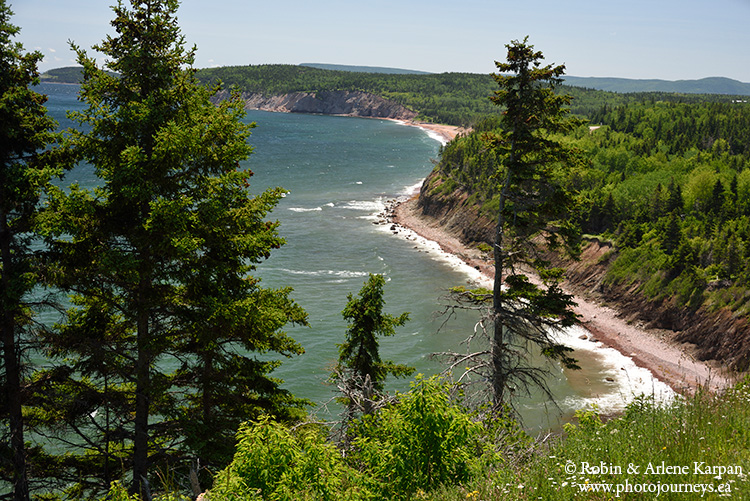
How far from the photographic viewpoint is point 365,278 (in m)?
52.8

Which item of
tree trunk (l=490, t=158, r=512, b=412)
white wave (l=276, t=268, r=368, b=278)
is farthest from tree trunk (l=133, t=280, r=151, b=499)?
white wave (l=276, t=268, r=368, b=278)

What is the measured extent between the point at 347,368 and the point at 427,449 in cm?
1125

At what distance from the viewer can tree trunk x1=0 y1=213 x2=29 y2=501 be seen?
11227 mm

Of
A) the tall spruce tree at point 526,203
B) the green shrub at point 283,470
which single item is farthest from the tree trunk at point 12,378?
the tall spruce tree at point 526,203

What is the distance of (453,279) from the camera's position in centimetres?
5397

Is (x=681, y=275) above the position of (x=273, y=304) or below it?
below

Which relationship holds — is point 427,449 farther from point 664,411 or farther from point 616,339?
point 616,339

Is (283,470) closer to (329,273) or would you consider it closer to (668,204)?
(329,273)

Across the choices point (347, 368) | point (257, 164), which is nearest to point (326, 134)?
point (257, 164)

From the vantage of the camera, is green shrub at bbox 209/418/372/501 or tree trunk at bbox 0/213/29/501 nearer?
green shrub at bbox 209/418/372/501

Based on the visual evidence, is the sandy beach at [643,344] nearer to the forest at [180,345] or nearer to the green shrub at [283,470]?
the forest at [180,345]

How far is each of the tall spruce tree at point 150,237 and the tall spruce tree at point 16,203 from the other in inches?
27.8

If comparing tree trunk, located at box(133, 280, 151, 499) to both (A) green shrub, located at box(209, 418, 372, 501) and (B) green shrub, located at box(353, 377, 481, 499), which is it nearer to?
(A) green shrub, located at box(209, 418, 372, 501)

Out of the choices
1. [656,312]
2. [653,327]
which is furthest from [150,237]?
[656,312]
